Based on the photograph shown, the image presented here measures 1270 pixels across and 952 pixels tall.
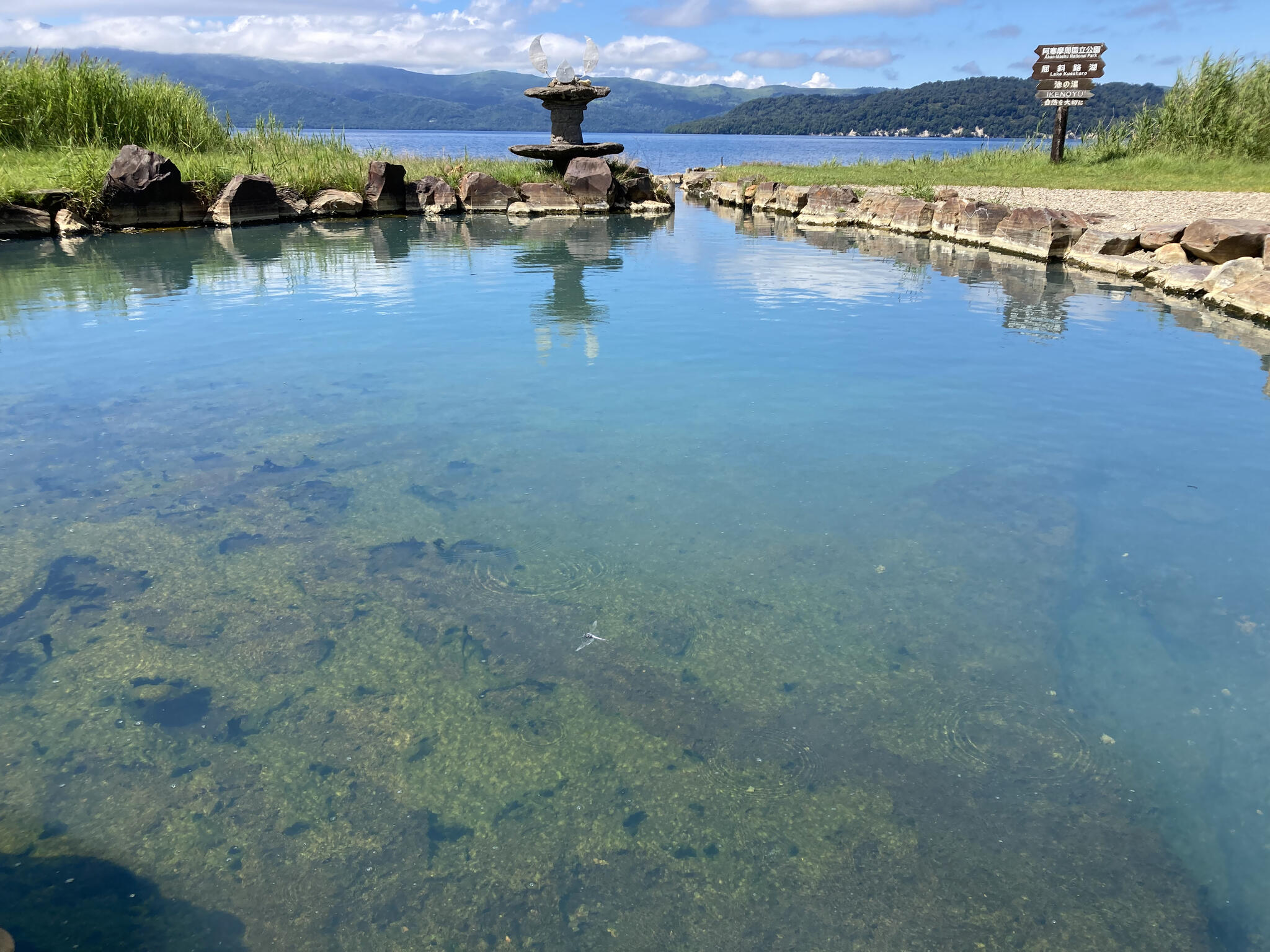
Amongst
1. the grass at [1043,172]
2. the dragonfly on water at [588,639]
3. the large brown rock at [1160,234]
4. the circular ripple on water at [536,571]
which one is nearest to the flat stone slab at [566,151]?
the grass at [1043,172]

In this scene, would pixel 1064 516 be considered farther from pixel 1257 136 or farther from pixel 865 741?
pixel 1257 136

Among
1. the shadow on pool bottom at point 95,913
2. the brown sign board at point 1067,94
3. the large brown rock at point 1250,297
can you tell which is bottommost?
the shadow on pool bottom at point 95,913

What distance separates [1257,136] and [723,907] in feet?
75.4

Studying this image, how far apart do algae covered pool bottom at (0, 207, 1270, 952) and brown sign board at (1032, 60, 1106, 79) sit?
16304 millimetres

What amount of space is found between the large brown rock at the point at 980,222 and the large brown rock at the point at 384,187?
42.0ft

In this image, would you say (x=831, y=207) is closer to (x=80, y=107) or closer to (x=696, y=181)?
(x=696, y=181)

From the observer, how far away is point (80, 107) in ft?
58.1

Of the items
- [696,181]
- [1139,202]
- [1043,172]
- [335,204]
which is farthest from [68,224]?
[1043,172]

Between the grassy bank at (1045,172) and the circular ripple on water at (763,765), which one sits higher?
the grassy bank at (1045,172)

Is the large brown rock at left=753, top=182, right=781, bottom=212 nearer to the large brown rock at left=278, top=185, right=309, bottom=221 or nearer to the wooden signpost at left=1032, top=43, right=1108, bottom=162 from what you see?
the wooden signpost at left=1032, top=43, right=1108, bottom=162

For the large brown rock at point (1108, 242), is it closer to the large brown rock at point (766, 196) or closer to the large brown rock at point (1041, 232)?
the large brown rock at point (1041, 232)

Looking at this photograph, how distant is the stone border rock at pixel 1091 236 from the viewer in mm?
9953

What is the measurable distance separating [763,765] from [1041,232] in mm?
13409

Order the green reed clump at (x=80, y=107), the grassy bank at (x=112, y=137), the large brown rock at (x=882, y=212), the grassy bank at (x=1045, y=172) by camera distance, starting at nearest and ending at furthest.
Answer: the grassy bank at (x=112, y=137)
the grassy bank at (x=1045, y=172)
the green reed clump at (x=80, y=107)
the large brown rock at (x=882, y=212)
